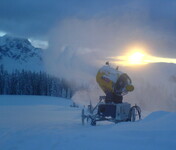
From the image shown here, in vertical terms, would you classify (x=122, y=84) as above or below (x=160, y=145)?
above

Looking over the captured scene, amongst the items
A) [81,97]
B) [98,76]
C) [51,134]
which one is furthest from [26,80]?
[51,134]

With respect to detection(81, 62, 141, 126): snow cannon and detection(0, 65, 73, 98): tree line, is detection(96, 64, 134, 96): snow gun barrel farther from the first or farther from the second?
detection(0, 65, 73, 98): tree line

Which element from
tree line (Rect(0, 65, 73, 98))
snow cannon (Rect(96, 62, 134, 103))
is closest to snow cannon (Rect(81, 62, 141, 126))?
snow cannon (Rect(96, 62, 134, 103))

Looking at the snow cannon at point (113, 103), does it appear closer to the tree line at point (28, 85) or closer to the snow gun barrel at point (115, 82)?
the snow gun barrel at point (115, 82)

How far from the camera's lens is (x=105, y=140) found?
31.4 ft

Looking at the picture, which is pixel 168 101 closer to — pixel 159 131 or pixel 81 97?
pixel 81 97

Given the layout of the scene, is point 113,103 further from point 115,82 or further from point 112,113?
point 115,82

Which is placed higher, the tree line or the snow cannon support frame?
the tree line

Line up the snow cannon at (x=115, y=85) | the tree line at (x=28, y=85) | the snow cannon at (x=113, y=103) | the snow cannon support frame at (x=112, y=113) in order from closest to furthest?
the snow cannon support frame at (x=112, y=113) < the snow cannon at (x=113, y=103) < the snow cannon at (x=115, y=85) < the tree line at (x=28, y=85)

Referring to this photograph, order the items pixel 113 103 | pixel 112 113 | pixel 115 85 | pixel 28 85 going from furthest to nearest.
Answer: pixel 28 85 → pixel 115 85 → pixel 113 103 → pixel 112 113

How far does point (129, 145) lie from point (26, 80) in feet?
290

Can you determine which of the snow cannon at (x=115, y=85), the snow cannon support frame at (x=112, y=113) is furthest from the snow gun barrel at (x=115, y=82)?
the snow cannon support frame at (x=112, y=113)

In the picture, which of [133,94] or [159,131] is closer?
[159,131]

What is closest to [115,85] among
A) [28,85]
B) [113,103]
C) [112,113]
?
[113,103]
